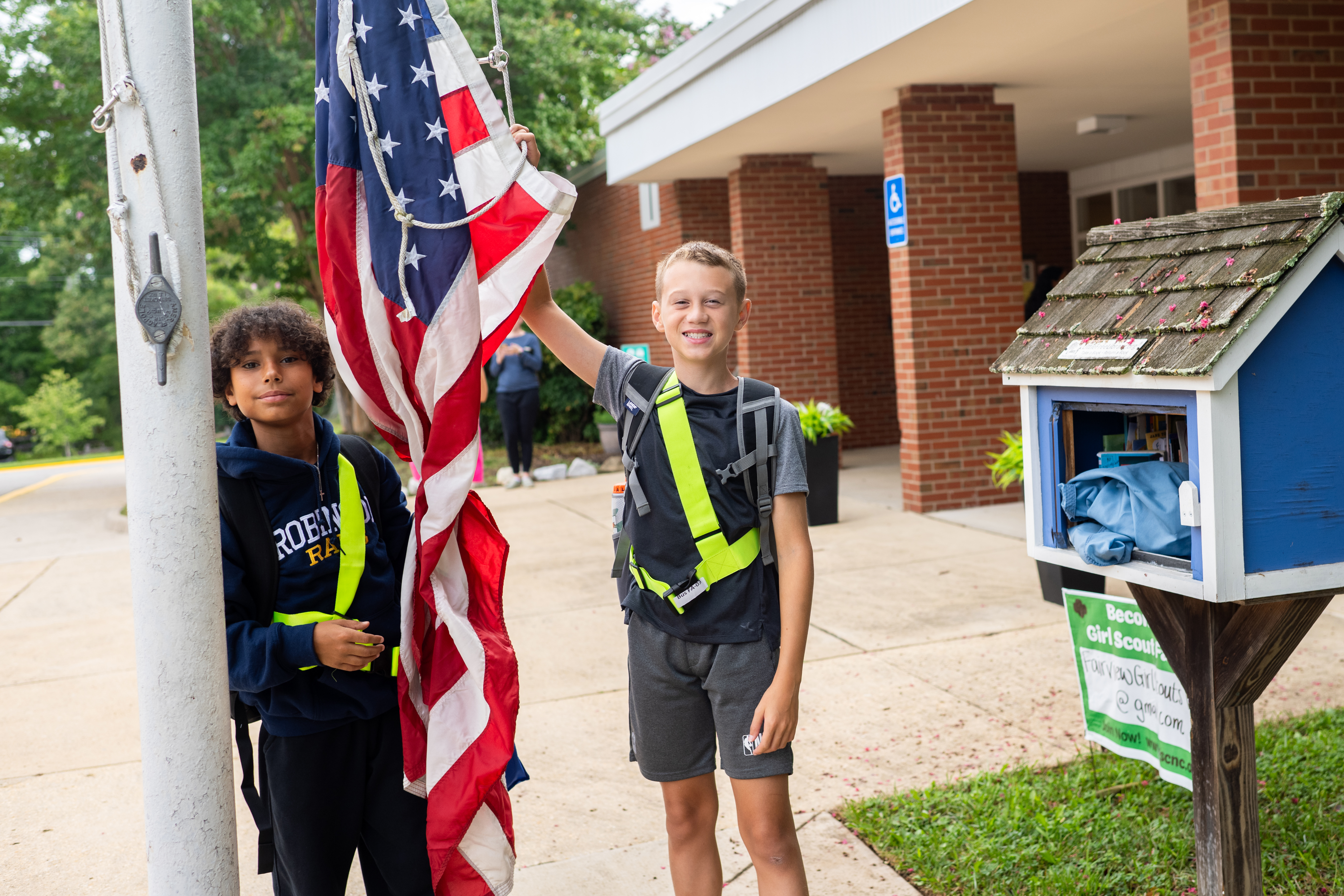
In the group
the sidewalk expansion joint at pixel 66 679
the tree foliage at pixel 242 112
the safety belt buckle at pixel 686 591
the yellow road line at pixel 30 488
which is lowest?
the sidewalk expansion joint at pixel 66 679

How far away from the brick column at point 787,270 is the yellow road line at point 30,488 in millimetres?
10834

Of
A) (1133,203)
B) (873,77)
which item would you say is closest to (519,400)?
(873,77)

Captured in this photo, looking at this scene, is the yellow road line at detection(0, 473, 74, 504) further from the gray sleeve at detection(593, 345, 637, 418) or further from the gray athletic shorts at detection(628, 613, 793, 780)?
the gray athletic shorts at detection(628, 613, 793, 780)

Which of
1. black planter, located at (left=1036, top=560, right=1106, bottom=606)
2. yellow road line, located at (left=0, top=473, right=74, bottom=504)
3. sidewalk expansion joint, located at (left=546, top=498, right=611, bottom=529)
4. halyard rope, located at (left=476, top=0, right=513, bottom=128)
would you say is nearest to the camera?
halyard rope, located at (left=476, top=0, right=513, bottom=128)

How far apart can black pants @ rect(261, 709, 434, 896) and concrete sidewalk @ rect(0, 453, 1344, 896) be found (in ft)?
2.98

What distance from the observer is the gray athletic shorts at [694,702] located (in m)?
2.20

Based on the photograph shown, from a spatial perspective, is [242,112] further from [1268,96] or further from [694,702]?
[694,702]

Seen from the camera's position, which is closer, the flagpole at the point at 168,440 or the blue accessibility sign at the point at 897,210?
the flagpole at the point at 168,440

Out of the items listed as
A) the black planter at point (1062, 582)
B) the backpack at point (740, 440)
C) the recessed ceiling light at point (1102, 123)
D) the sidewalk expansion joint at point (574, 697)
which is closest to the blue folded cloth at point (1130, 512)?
the backpack at point (740, 440)

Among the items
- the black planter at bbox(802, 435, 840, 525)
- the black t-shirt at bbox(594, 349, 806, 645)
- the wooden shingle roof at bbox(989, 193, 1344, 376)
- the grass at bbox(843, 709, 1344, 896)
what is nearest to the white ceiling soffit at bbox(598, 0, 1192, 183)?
the black planter at bbox(802, 435, 840, 525)

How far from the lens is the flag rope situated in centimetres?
201

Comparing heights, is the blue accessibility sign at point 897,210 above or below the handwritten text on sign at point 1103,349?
above

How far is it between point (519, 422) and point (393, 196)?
9.78m

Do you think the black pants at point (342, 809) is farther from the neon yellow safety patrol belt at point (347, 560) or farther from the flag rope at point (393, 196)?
the flag rope at point (393, 196)
